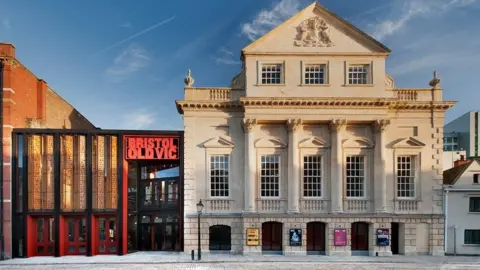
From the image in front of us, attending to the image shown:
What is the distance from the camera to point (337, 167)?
80.5 feet

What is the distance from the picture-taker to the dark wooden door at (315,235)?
25.5 m

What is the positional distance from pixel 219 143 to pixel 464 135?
57.7 metres

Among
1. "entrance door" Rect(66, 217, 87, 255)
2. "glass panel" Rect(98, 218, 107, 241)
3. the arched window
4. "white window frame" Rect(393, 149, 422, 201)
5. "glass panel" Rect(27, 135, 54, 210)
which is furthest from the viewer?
the arched window

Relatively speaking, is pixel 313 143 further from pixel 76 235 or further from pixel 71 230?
pixel 71 230

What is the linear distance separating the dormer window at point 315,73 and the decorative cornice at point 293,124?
2979 millimetres

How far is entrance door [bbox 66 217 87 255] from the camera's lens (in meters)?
24.4

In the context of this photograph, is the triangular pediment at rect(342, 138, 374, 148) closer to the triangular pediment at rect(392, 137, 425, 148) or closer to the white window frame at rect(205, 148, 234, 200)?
the triangular pediment at rect(392, 137, 425, 148)

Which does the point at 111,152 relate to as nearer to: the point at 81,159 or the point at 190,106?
the point at 81,159

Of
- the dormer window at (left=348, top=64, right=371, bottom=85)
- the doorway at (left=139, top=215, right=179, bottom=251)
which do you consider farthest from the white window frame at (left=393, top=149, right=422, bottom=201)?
the doorway at (left=139, top=215, right=179, bottom=251)

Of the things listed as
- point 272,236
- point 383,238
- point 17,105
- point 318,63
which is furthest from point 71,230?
point 383,238

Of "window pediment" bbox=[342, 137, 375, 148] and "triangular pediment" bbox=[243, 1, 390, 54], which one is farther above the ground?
"triangular pediment" bbox=[243, 1, 390, 54]

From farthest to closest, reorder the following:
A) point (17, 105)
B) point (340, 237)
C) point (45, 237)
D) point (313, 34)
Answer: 1. point (313, 34)
2. point (340, 237)
3. point (45, 237)
4. point (17, 105)

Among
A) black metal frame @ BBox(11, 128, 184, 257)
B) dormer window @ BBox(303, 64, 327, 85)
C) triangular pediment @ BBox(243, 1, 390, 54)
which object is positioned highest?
triangular pediment @ BBox(243, 1, 390, 54)

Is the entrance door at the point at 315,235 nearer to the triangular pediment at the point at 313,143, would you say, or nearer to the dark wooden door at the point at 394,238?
the dark wooden door at the point at 394,238
